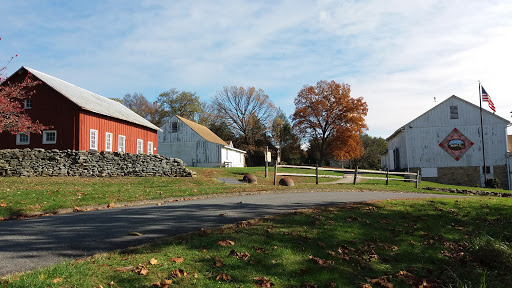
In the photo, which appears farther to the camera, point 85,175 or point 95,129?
point 95,129

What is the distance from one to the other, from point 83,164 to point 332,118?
3690 cm

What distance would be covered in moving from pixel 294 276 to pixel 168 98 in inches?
2582

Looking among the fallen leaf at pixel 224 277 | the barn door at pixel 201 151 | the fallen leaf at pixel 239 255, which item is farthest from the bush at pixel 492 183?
the fallen leaf at pixel 224 277

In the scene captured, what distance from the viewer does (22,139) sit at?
24.1m

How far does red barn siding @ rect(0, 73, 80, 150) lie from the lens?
2320 centimetres

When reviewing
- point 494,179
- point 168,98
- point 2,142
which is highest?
point 168,98

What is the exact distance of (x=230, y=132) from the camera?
6406cm

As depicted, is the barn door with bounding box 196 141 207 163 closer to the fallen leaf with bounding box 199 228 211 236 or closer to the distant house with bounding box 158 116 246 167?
the distant house with bounding box 158 116 246 167

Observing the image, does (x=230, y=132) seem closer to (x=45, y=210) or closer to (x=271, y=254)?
(x=45, y=210)

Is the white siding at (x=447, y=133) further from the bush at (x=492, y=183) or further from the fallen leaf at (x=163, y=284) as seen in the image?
the fallen leaf at (x=163, y=284)

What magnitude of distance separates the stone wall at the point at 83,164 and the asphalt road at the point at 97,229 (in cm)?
1420

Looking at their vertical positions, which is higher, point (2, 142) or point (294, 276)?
point (2, 142)

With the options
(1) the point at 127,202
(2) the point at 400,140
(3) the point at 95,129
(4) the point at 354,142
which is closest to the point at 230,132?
(4) the point at 354,142

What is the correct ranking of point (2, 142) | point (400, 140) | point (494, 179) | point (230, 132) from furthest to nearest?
point (230, 132) < point (400, 140) < point (494, 179) < point (2, 142)
